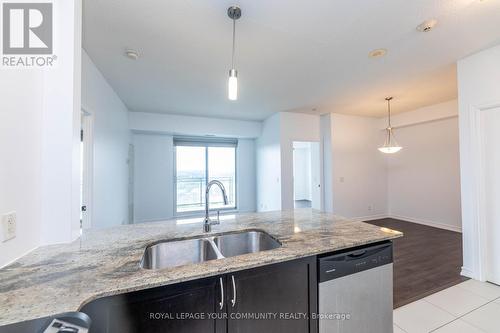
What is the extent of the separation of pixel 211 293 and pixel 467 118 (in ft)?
11.0

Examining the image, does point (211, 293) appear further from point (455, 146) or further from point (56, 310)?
point (455, 146)

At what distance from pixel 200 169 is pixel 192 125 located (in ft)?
4.39

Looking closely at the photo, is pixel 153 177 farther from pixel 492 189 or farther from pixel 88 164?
pixel 492 189

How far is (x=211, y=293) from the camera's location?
0.98 m

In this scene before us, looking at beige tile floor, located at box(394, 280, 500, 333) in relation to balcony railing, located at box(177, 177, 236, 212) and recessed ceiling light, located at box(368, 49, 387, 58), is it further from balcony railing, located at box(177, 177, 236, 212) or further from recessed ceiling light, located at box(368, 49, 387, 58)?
balcony railing, located at box(177, 177, 236, 212)

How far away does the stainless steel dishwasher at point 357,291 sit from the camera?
3.99ft

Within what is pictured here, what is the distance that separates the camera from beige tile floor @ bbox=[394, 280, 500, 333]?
5.65 feet

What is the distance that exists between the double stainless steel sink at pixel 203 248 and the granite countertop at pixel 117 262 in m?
0.05

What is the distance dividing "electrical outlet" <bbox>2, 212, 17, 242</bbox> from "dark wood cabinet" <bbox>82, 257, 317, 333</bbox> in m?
0.60

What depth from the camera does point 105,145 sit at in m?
2.90

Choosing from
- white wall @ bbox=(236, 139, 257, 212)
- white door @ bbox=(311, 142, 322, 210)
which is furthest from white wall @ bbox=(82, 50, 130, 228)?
white door @ bbox=(311, 142, 322, 210)

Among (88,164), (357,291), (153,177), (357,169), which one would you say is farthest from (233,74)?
(357,169)

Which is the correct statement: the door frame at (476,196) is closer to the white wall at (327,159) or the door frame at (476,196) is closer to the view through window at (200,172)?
the white wall at (327,159)

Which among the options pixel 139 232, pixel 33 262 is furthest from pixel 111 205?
pixel 33 262
